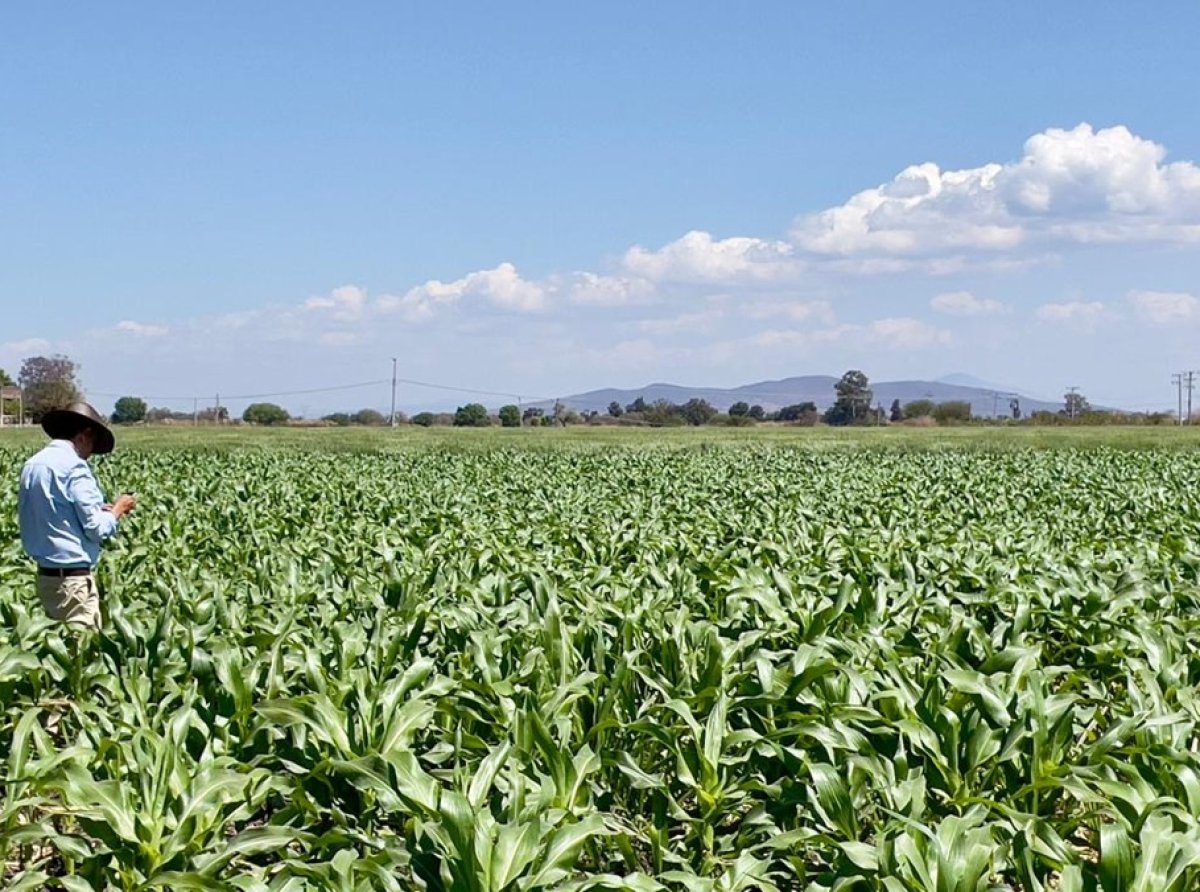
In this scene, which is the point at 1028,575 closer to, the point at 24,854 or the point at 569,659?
the point at 569,659

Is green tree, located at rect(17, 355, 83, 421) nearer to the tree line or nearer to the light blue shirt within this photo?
the tree line

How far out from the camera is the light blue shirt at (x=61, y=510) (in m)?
7.80

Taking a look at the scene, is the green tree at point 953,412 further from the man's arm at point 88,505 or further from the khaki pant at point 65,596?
the man's arm at point 88,505

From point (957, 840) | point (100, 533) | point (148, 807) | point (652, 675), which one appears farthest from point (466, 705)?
point (100, 533)

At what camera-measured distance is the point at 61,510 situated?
7.92 meters

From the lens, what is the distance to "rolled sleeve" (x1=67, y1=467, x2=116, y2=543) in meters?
7.79

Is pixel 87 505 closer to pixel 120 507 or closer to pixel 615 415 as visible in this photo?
pixel 120 507

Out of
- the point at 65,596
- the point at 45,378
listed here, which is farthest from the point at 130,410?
the point at 65,596

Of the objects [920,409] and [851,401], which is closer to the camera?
[920,409]

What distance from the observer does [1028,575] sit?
882 centimetres

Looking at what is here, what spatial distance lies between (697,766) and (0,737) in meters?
3.38

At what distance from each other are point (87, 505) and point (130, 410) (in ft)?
353

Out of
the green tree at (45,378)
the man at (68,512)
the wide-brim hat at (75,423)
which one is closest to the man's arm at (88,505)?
the man at (68,512)

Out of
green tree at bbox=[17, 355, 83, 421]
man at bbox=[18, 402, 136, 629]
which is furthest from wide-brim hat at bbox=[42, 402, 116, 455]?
green tree at bbox=[17, 355, 83, 421]
